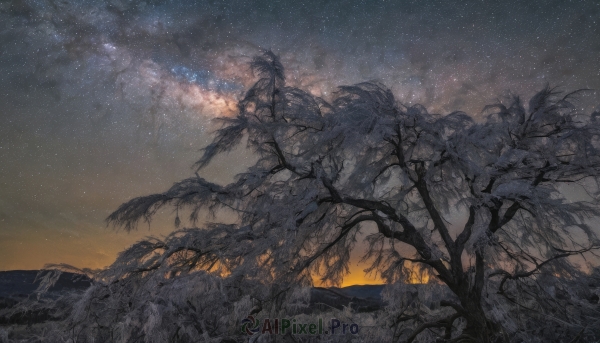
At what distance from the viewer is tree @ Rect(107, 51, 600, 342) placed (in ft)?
25.2

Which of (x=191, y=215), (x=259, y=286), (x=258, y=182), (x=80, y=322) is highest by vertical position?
(x=258, y=182)

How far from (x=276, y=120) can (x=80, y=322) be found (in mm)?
5107

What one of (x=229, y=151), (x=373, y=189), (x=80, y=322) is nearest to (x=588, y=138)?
(x=373, y=189)

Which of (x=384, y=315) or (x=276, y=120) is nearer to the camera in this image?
(x=276, y=120)

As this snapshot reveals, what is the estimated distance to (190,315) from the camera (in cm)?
768

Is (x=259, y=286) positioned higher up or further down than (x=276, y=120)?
further down

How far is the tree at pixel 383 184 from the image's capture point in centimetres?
767

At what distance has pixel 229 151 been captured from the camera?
28.0 ft

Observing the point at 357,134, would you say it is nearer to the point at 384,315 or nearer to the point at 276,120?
the point at 276,120

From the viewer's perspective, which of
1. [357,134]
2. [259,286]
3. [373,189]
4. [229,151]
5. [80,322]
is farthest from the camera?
[373,189]

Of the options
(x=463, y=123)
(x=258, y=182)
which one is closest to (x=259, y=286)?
(x=258, y=182)

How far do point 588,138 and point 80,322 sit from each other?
10246 mm

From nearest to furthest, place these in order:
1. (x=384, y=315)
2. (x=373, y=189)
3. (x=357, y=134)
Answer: (x=357, y=134) < (x=373, y=189) < (x=384, y=315)

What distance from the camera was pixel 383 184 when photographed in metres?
9.53
